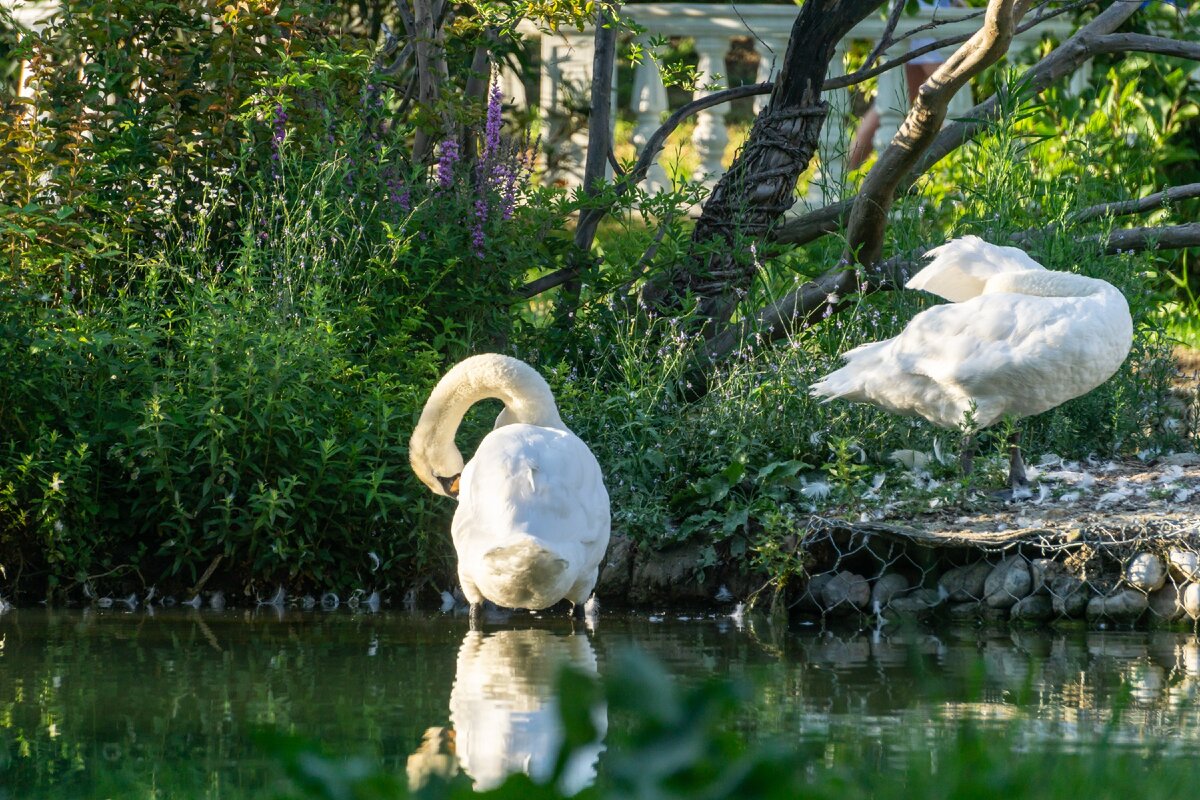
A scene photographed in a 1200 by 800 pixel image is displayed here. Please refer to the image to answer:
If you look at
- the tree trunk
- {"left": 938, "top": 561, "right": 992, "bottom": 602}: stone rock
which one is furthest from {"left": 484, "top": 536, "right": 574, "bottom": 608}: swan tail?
the tree trunk

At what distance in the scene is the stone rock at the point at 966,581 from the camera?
613 centimetres

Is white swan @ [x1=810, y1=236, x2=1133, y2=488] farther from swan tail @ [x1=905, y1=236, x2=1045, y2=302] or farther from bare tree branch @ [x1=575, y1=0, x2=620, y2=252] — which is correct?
bare tree branch @ [x1=575, y1=0, x2=620, y2=252]

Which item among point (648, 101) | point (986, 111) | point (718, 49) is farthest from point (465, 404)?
point (648, 101)

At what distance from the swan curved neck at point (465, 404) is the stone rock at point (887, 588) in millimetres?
1504

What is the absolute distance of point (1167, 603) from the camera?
19.3 ft

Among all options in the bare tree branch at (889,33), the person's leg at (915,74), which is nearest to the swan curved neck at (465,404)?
the bare tree branch at (889,33)

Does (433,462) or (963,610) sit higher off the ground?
(433,462)

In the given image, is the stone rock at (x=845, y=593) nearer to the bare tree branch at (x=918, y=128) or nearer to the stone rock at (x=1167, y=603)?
the stone rock at (x=1167, y=603)

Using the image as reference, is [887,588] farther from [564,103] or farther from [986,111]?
[564,103]

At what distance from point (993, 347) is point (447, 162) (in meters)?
3.05

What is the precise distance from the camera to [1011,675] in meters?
4.73

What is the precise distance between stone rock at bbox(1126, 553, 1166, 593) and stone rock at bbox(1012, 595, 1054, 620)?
0.33 meters

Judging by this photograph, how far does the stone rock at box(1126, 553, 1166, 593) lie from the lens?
230 inches

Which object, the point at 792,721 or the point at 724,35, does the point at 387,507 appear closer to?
the point at 792,721
